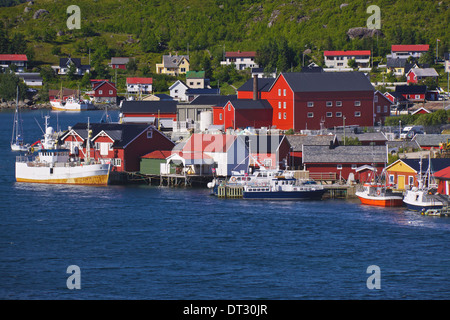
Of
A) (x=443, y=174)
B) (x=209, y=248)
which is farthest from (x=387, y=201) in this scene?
(x=209, y=248)

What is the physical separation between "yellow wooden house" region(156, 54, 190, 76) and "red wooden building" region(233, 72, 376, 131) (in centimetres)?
5919

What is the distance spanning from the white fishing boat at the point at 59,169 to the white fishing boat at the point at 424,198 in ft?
63.2

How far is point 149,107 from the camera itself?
8125 centimetres

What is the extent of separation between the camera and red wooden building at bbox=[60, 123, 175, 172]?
5872 centimetres

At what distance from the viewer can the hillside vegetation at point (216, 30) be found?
428ft

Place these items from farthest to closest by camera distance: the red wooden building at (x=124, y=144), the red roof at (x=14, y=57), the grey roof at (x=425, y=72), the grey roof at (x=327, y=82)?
the red roof at (x=14, y=57), the grey roof at (x=425, y=72), the grey roof at (x=327, y=82), the red wooden building at (x=124, y=144)

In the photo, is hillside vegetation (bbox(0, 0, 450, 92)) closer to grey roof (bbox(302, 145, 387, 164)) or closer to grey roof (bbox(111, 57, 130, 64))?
grey roof (bbox(111, 57, 130, 64))

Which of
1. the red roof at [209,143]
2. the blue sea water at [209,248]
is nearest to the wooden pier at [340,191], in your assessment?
the blue sea water at [209,248]

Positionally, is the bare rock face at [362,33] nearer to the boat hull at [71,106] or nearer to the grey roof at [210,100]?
the boat hull at [71,106]

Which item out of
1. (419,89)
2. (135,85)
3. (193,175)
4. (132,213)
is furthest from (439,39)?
(132,213)

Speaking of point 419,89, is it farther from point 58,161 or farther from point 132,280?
point 132,280

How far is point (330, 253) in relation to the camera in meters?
38.6

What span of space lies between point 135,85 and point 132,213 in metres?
79.7

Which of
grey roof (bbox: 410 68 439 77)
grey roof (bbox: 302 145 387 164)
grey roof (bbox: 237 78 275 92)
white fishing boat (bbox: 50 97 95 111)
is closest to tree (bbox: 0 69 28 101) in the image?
white fishing boat (bbox: 50 97 95 111)
